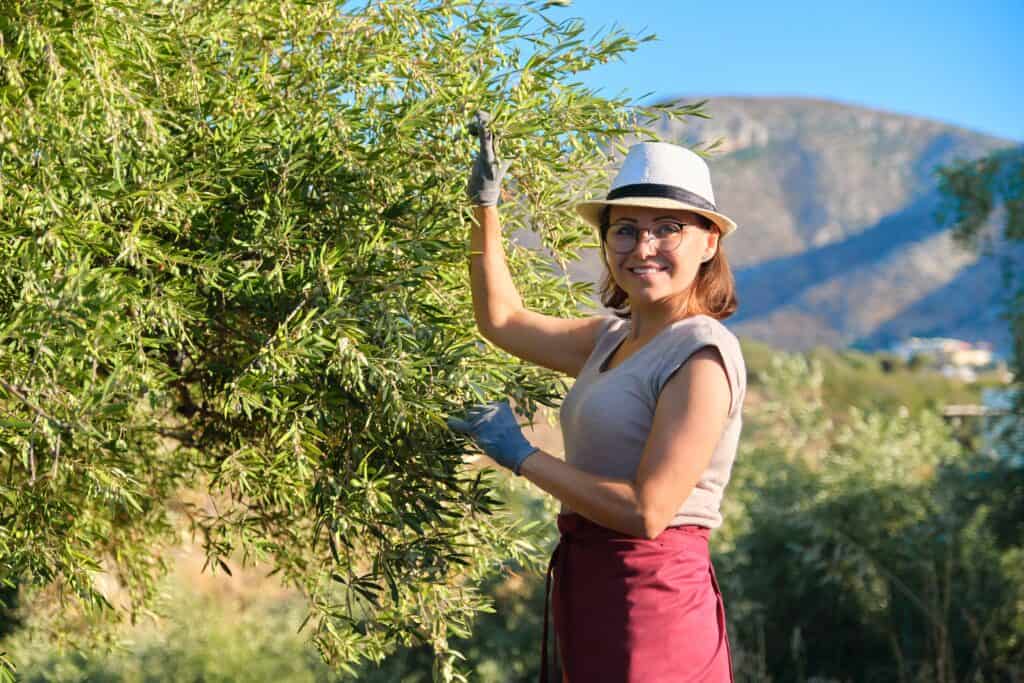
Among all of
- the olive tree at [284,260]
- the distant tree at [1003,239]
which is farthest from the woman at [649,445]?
the distant tree at [1003,239]

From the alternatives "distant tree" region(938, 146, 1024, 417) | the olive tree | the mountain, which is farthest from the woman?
the mountain

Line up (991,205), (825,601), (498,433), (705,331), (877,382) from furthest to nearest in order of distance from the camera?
(877,382) < (991,205) < (825,601) < (498,433) < (705,331)

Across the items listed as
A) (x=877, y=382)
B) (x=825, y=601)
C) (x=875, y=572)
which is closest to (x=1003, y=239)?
(x=875, y=572)

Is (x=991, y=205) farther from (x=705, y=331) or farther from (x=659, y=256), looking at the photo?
(x=705, y=331)

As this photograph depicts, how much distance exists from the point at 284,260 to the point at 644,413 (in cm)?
101

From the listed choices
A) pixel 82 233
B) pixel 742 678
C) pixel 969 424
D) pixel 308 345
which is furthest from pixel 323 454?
pixel 969 424

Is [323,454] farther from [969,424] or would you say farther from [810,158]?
[810,158]

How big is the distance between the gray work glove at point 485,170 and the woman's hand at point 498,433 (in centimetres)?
61

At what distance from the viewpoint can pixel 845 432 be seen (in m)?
10.6

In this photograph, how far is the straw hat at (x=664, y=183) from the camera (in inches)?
106

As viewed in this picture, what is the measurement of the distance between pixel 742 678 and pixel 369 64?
6.70 m

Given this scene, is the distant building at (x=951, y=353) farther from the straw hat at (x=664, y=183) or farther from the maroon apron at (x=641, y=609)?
the maroon apron at (x=641, y=609)

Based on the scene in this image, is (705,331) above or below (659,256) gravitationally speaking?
below

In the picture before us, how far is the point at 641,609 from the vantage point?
8.39 feet
